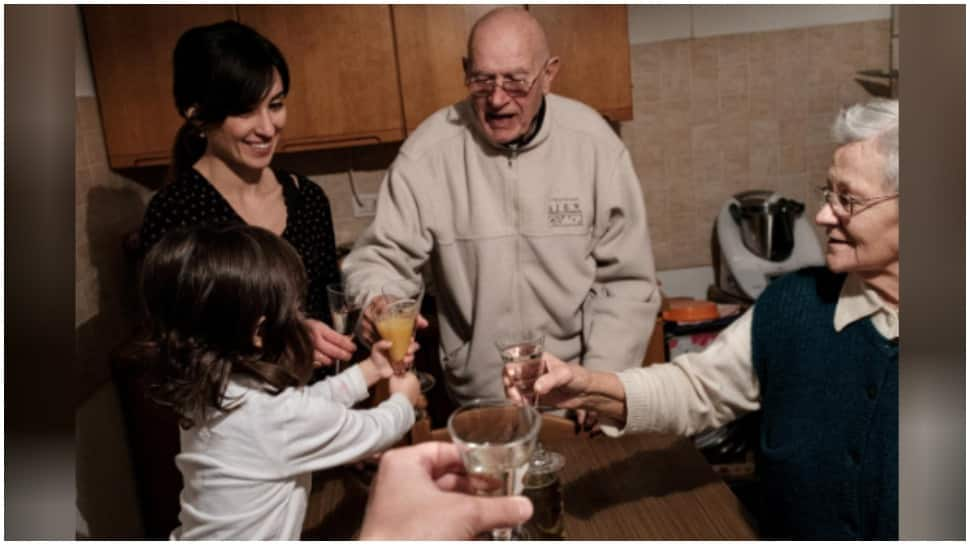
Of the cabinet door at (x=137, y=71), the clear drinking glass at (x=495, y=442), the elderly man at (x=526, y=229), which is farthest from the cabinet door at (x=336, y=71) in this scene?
the clear drinking glass at (x=495, y=442)

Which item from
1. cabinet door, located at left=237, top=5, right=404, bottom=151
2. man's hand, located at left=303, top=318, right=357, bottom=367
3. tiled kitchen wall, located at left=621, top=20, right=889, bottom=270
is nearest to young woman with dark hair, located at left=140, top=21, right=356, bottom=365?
man's hand, located at left=303, top=318, right=357, bottom=367

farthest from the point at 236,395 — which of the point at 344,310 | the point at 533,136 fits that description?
the point at 533,136

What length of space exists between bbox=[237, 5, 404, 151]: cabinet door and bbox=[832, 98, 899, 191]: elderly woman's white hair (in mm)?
1708

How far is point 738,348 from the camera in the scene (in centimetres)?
128

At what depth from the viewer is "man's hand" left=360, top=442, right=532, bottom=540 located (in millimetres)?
680

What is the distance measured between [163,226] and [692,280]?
6.66 ft

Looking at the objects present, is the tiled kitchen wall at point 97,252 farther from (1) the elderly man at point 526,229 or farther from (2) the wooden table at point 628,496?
(2) the wooden table at point 628,496

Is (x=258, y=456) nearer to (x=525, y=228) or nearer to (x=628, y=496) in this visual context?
(x=628, y=496)

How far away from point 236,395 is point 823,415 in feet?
2.70

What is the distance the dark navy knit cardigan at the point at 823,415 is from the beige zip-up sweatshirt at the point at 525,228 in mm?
593

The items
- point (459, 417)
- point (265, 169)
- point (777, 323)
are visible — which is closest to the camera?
point (459, 417)

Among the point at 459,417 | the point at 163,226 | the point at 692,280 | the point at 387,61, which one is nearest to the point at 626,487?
the point at 459,417

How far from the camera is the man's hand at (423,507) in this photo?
0.68 metres

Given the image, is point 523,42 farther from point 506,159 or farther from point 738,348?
point 738,348
